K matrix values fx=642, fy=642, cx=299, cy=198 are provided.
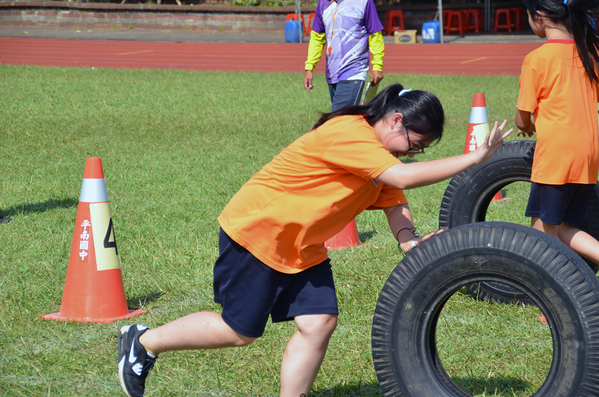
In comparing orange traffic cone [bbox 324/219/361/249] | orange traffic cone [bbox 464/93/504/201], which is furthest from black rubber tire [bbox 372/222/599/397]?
orange traffic cone [bbox 464/93/504/201]

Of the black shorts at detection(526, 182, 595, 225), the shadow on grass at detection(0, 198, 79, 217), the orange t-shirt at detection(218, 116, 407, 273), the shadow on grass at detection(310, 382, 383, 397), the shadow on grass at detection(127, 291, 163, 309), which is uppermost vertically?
the orange t-shirt at detection(218, 116, 407, 273)

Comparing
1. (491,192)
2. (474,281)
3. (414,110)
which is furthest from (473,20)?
(474,281)

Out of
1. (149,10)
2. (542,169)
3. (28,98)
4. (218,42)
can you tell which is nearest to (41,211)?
(542,169)

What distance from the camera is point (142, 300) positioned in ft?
12.9

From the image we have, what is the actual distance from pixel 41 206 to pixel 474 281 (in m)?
4.60

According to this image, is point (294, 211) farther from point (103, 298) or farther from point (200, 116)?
point (200, 116)

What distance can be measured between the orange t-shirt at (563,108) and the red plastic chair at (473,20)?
1063 inches

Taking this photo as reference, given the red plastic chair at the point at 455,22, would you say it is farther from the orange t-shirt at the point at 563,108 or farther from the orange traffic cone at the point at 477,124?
the orange t-shirt at the point at 563,108

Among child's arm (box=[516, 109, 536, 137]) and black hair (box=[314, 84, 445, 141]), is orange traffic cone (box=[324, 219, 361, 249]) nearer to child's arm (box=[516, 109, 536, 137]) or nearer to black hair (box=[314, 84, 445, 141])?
child's arm (box=[516, 109, 536, 137])

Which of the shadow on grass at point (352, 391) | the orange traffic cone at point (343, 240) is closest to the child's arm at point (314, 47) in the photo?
the orange traffic cone at point (343, 240)

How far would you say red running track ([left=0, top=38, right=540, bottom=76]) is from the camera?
61.1ft

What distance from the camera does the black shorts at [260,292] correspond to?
100 inches

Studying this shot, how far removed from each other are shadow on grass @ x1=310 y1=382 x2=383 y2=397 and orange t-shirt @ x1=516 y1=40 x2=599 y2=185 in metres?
1.48

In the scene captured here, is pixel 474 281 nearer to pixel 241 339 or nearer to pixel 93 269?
pixel 241 339
